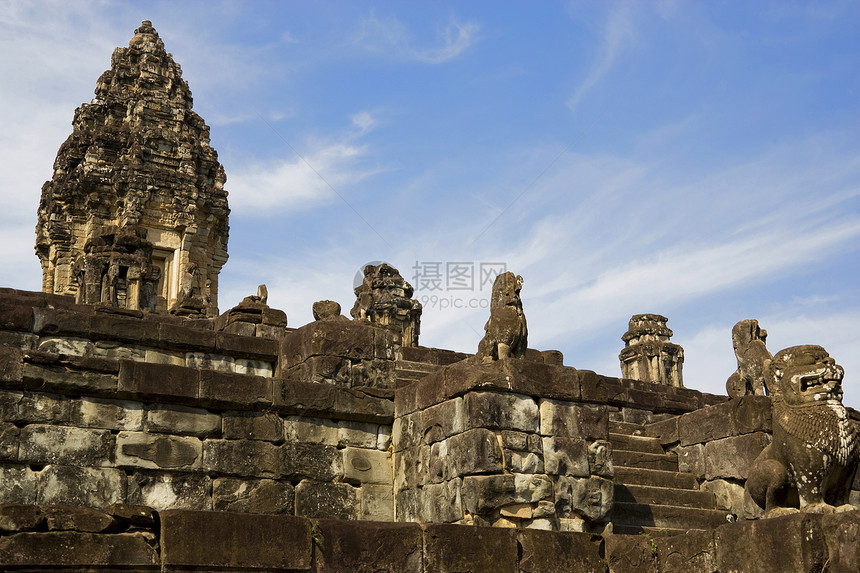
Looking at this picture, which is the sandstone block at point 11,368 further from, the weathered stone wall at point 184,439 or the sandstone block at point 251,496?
the sandstone block at point 251,496

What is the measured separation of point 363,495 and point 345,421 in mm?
722

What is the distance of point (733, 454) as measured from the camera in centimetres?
1071

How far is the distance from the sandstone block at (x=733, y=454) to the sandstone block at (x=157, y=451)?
566 cm

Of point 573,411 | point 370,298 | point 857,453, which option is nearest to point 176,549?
point 573,411

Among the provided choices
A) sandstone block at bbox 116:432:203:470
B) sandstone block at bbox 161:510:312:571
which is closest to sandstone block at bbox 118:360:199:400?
sandstone block at bbox 116:432:203:470

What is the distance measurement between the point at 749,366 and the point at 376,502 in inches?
254

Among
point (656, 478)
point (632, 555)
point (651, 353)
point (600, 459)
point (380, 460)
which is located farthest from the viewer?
point (651, 353)

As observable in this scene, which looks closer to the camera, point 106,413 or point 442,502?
point 106,413

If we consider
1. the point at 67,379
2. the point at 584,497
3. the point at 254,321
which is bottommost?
the point at 584,497

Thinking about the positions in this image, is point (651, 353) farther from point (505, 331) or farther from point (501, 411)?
point (501, 411)

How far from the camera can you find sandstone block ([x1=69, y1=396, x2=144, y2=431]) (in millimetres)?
8281

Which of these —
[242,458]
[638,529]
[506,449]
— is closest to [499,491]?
[506,449]

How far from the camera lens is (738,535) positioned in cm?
692

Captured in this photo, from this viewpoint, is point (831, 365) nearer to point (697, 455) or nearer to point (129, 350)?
point (697, 455)
